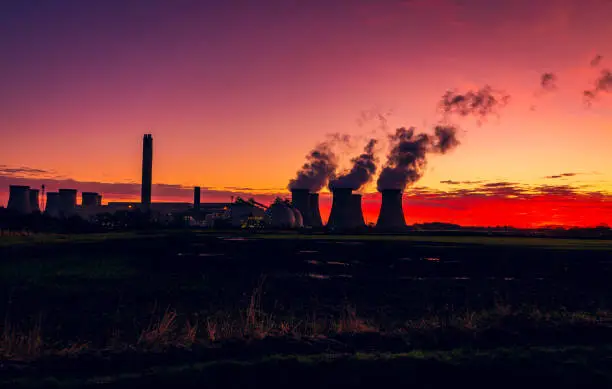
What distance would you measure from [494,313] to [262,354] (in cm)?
792

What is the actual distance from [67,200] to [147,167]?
33341 mm

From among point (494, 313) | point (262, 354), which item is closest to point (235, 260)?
point (494, 313)

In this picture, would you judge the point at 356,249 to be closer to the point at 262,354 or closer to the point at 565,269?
the point at 565,269

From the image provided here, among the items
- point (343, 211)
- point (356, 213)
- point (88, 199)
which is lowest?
point (356, 213)

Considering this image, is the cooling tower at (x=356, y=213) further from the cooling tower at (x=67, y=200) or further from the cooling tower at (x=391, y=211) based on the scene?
the cooling tower at (x=67, y=200)

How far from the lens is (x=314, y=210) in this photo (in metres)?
111

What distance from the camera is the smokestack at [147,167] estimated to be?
307 ft

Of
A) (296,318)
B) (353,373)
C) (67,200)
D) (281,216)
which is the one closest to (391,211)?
(281,216)

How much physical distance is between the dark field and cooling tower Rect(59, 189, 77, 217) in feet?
225

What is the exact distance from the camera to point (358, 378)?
30.1ft

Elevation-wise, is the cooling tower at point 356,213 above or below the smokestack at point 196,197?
below

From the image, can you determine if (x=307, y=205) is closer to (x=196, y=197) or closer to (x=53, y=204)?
(x=196, y=197)

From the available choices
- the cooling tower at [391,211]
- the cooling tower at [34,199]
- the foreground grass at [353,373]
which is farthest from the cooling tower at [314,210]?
the foreground grass at [353,373]

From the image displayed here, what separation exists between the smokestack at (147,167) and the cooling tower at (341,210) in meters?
29.7
